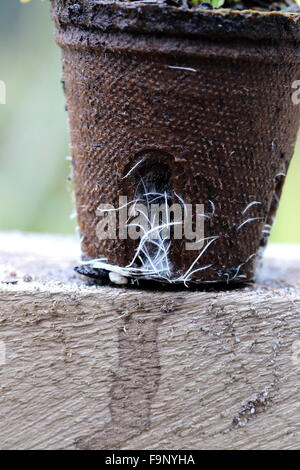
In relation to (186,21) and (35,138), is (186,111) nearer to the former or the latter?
(186,21)

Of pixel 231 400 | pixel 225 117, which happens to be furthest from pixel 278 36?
pixel 231 400

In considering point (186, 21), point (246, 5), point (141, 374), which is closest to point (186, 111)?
point (186, 21)

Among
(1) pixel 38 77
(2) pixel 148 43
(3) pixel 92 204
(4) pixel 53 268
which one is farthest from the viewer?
(1) pixel 38 77

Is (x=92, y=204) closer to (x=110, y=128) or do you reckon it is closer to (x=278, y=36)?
(x=110, y=128)

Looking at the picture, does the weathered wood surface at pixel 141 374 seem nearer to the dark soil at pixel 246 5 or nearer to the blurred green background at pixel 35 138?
the dark soil at pixel 246 5

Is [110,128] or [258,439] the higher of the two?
[110,128]

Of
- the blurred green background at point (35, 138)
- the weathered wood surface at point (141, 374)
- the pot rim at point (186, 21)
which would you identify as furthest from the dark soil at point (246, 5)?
the blurred green background at point (35, 138)

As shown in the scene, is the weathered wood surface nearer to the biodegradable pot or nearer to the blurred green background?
the biodegradable pot
